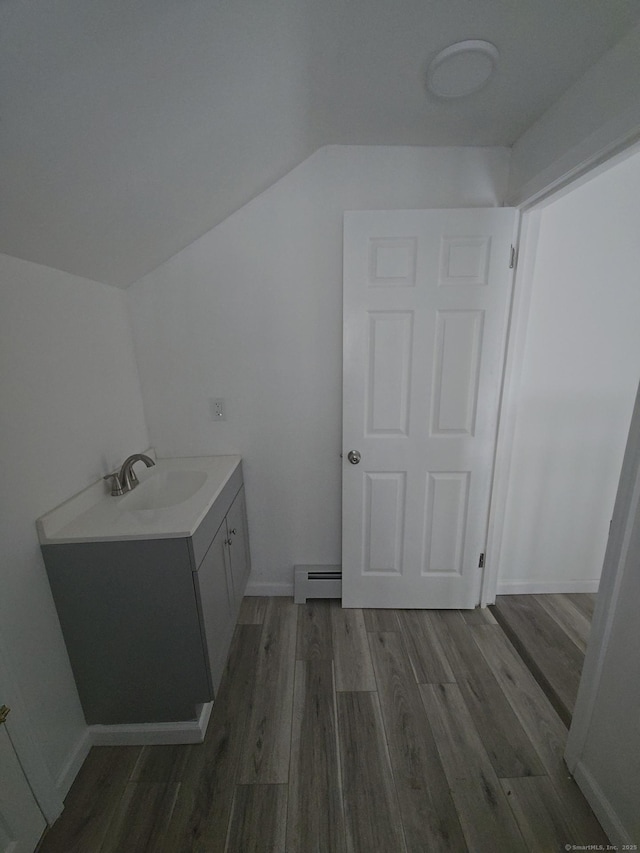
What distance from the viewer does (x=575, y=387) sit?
5.67ft

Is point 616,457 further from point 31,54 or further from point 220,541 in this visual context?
point 31,54

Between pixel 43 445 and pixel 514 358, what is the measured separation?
2.02 m

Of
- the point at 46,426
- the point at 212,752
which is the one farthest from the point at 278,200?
the point at 212,752

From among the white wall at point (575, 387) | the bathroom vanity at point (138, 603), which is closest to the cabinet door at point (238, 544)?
the bathroom vanity at point (138, 603)

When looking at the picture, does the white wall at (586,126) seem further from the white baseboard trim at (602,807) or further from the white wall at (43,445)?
the white baseboard trim at (602,807)

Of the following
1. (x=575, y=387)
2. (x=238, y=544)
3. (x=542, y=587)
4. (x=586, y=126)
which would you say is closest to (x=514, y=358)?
(x=575, y=387)

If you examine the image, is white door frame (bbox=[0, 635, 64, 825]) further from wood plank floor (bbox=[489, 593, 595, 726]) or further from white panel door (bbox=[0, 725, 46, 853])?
wood plank floor (bbox=[489, 593, 595, 726])

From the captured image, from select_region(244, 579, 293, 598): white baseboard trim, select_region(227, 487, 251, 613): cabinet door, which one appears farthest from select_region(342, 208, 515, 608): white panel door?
select_region(227, 487, 251, 613): cabinet door

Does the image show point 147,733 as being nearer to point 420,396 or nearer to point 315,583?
point 315,583

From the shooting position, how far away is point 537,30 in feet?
3.04

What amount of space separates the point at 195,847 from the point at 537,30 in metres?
2.62

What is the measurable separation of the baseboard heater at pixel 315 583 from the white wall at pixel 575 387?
99cm

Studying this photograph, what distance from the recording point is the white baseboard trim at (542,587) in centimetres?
197

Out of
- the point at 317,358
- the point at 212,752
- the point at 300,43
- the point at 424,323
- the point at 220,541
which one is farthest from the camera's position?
the point at 317,358
